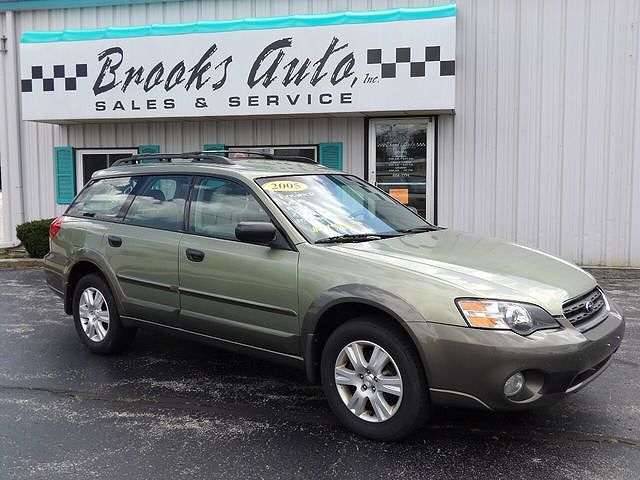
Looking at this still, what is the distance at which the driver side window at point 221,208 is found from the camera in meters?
4.37

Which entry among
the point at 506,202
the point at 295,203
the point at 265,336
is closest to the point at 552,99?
the point at 506,202

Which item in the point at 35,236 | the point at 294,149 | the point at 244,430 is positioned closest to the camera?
the point at 244,430

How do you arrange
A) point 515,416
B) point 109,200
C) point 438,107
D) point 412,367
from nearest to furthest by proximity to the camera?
point 412,367 → point 515,416 → point 109,200 → point 438,107

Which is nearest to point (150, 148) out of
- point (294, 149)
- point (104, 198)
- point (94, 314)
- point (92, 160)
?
point (92, 160)

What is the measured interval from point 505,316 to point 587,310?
0.68 metres

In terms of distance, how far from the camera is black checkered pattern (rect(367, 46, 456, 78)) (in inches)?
342

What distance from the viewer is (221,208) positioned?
15.0 ft

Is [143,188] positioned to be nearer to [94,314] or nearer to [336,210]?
[94,314]

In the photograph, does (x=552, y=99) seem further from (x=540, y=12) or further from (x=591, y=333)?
(x=591, y=333)

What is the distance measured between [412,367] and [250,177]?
1.82 m

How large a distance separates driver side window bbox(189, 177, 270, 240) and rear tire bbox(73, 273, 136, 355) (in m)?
1.18

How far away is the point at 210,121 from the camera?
35.1 ft

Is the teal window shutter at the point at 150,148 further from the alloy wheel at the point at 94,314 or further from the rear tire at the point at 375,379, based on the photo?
the rear tire at the point at 375,379

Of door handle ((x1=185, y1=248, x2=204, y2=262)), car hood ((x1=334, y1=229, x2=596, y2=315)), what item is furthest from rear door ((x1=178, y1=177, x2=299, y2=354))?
car hood ((x1=334, y1=229, x2=596, y2=315))
